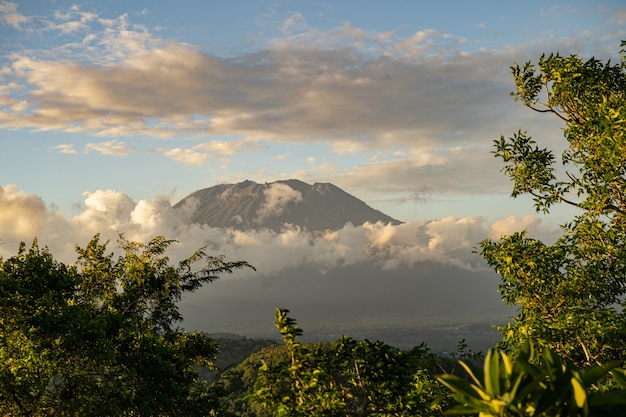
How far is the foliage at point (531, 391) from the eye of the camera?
3293 mm

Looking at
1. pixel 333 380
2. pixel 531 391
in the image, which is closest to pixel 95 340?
pixel 333 380

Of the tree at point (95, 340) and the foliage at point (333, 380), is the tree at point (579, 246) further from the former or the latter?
the tree at point (95, 340)

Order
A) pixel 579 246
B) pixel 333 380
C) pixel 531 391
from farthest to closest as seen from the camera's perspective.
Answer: pixel 579 246 → pixel 333 380 → pixel 531 391

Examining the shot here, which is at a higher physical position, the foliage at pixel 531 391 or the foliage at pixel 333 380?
the foliage at pixel 531 391

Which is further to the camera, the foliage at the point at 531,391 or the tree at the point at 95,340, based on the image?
the tree at the point at 95,340

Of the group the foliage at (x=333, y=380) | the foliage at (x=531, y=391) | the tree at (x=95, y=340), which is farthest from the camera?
the tree at (x=95, y=340)

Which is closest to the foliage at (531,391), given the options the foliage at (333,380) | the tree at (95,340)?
the foliage at (333,380)

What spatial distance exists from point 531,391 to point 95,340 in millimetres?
14440

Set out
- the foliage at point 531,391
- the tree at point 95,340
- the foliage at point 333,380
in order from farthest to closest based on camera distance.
A: 1. the tree at point 95,340
2. the foliage at point 333,380
3. the foliage at point 531,391

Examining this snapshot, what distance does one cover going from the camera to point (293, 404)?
6.80 m

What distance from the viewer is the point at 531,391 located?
351 centimetres

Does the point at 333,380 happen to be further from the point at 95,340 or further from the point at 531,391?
the point at 95,340

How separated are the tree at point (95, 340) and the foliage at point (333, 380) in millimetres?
9781

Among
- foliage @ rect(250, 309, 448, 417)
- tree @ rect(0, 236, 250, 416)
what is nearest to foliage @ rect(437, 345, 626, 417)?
foliage @ rect(250, 309, 448, 417)
